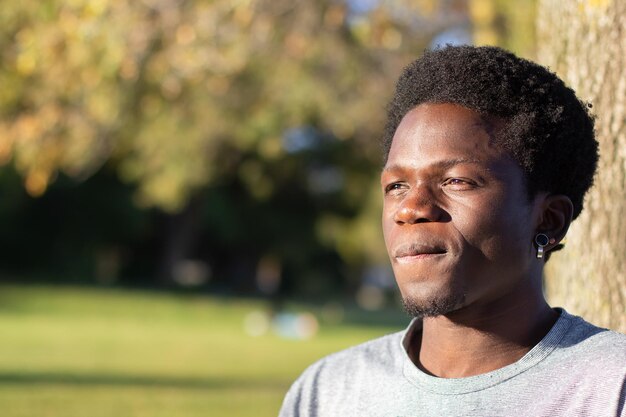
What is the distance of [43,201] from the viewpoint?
151 ft

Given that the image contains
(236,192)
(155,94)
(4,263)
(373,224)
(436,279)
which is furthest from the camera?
(236,192)

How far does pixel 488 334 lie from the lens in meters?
2.72

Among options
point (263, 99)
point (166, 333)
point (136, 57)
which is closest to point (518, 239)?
point (136, 57)

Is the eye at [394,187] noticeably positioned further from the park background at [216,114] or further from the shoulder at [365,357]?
the park background at [216,114]

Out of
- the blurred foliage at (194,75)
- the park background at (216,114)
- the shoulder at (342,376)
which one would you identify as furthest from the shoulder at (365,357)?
the blurred foliage at (194,75)

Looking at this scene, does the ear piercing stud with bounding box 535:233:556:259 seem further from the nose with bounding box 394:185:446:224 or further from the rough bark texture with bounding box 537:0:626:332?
the rough bark texture with bounding box 537:0:626:332

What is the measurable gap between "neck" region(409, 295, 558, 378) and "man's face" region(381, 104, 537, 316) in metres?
0.05

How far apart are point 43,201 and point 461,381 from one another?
45.0 meters

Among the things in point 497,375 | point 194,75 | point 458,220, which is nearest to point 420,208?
point 458,220

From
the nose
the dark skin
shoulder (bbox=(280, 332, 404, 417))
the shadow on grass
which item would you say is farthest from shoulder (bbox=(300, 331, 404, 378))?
the shadow on grass

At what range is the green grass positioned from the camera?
42.2 feet

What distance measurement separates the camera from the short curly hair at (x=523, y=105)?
8.89ft

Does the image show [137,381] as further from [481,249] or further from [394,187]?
[481,249]

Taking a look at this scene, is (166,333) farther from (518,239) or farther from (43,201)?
(518,239)
